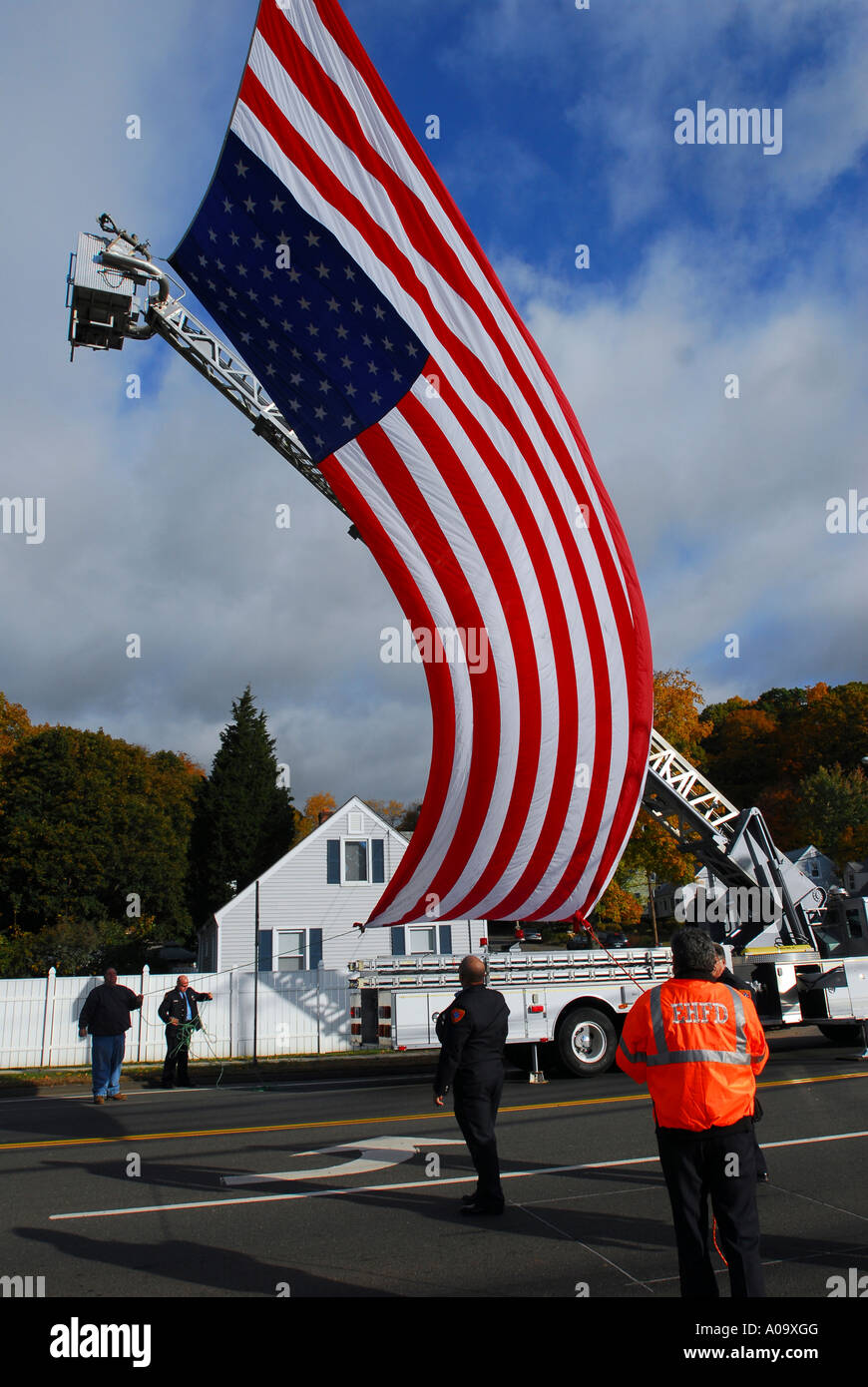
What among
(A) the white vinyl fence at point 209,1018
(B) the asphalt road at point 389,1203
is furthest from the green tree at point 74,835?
(B) the asphalt road at point 389,1203

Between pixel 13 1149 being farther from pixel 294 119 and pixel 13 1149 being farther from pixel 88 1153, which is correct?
pixel 294 119

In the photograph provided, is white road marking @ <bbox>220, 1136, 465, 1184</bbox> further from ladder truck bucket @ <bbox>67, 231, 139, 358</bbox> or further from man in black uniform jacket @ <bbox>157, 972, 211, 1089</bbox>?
ladder truck bucket @ <bbox>67, 231, 139, 358</bbox>

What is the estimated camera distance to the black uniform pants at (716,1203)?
385cm

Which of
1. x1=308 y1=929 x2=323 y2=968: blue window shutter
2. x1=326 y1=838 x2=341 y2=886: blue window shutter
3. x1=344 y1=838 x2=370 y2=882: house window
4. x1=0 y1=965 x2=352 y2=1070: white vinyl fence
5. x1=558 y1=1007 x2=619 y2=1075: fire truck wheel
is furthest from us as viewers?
x1=344 y1=838 x2=370 y2=882: house window

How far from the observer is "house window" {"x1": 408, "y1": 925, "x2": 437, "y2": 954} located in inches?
1097

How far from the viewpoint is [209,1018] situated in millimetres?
19172

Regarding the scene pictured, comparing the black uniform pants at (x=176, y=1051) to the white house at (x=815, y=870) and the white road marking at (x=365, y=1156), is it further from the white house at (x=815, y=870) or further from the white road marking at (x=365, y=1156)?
the white house at (x=815, y=870)

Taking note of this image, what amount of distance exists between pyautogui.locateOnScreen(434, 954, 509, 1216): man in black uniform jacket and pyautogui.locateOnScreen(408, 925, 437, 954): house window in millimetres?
21764

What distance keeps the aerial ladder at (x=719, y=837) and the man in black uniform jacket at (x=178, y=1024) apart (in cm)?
785

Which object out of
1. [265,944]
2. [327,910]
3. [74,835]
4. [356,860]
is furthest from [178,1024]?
[74,835]

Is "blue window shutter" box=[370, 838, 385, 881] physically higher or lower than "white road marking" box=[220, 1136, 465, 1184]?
higher

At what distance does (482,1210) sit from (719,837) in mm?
11434

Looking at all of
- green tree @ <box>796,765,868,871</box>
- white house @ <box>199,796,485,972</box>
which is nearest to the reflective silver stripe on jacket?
white house @ <box>199,796,485,972</box>

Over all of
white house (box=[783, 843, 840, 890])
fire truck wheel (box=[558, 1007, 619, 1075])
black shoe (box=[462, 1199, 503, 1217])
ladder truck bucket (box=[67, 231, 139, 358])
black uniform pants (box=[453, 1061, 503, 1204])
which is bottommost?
fire truck wheel (box=[558, 1007, 619, 1075])
